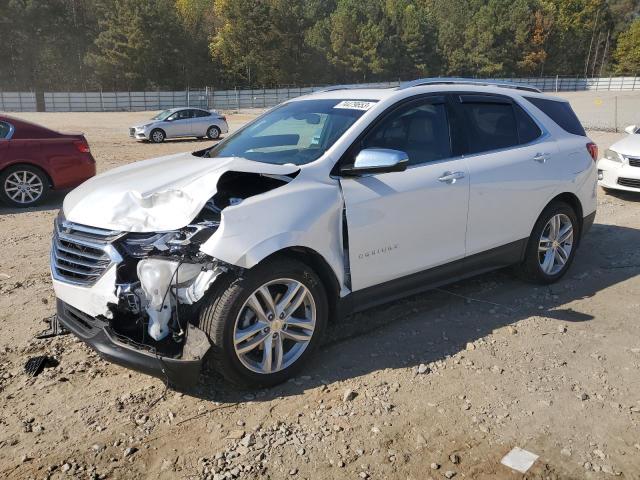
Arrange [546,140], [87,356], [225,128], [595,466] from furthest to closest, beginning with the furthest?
[225,128] → [546,140] → [87,356] → [595,466]

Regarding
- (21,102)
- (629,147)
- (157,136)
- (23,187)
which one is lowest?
(21,102)

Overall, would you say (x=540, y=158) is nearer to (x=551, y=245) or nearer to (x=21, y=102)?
(x=551, y=245)

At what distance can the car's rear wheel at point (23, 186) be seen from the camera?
8594mm

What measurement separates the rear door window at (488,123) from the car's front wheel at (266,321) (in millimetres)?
1942

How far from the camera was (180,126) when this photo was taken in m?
23.6

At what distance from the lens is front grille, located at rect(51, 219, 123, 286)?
3275mm

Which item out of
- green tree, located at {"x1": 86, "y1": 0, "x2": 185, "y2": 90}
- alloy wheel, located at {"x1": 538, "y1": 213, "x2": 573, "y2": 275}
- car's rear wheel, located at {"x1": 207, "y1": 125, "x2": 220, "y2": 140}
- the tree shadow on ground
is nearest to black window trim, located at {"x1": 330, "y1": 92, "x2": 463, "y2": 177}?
the tree shadow on ground

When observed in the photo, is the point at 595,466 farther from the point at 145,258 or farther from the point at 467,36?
the point at 467,36

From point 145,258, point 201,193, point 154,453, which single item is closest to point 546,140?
point 201,193

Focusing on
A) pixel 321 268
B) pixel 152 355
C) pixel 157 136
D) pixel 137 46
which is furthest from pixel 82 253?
pixel 137 46

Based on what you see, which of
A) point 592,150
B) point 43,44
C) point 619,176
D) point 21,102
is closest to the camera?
point 592,150

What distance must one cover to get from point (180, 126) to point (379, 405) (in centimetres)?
2195

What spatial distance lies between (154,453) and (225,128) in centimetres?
2288

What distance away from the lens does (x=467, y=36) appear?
8900 centimetres
